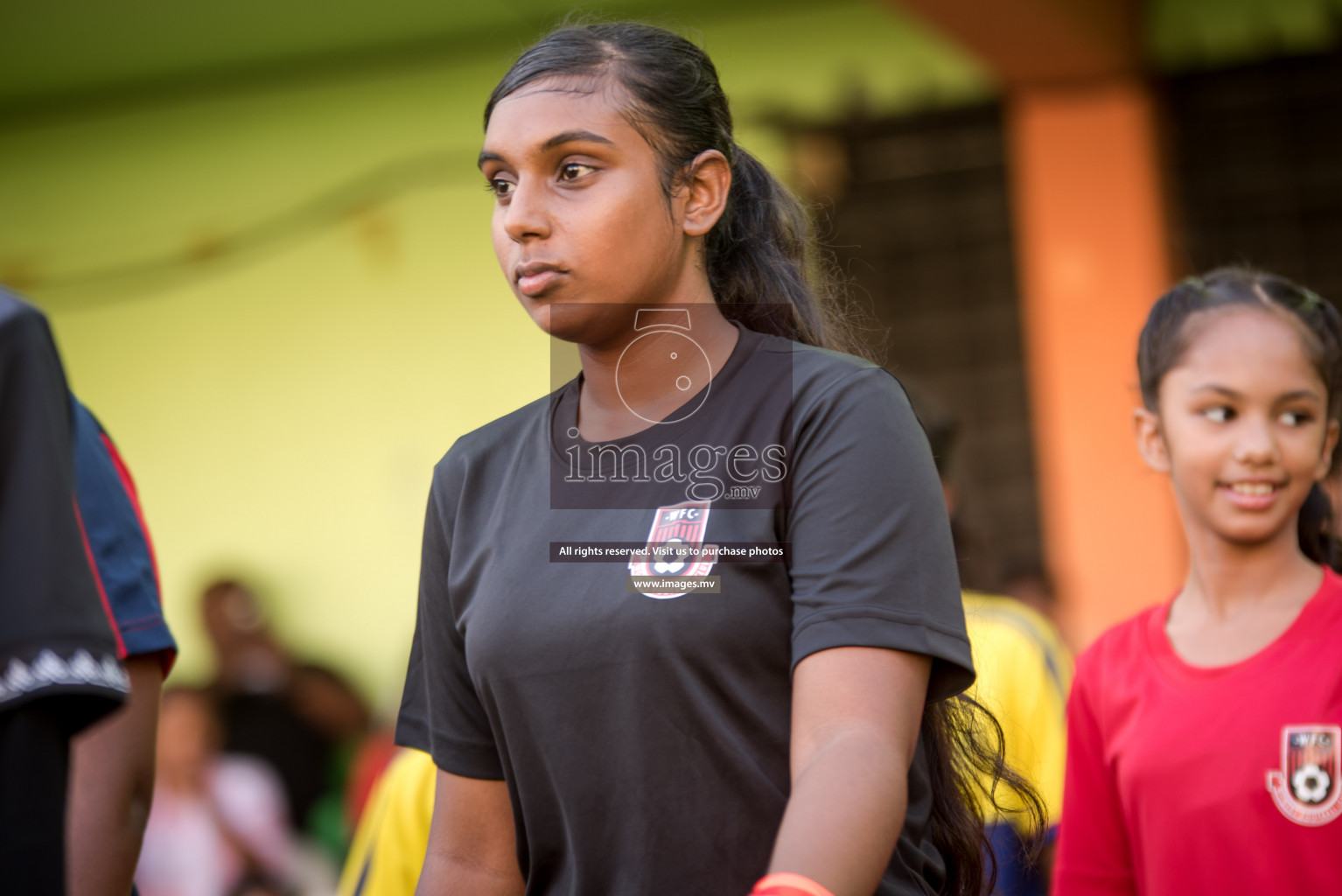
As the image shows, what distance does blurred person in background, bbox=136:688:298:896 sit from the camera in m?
5.59

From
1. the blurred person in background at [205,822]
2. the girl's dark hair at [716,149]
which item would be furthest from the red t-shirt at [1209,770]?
the blurred person in background at [205,822]

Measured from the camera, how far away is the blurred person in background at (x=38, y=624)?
1118 millimetres

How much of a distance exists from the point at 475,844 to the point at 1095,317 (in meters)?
4.26

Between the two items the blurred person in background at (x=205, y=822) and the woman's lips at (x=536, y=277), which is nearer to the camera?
the woman's lips at (x=536, y=277)

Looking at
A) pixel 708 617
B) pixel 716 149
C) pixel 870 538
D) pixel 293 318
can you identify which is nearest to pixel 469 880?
pixel 708 617

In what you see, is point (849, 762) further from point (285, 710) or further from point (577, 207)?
point (285, 710)

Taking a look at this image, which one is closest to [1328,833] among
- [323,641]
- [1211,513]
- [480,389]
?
[1211,513]

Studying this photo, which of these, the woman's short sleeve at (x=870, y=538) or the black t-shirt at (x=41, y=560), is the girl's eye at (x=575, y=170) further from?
the black t-shirt at (x=41, y=560)

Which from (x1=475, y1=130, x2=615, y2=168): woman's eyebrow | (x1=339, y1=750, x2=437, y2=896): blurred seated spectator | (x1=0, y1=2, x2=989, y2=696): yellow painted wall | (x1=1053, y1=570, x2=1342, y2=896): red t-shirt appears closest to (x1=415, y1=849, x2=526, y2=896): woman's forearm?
(x1=339, y1=750, x2=437, y2=896): blurred seated spectator

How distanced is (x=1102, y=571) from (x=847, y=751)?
438 cm

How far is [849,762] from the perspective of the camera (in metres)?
1.38

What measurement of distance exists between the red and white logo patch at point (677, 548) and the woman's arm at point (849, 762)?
146 mm

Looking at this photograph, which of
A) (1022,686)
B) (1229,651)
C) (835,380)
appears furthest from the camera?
(1022,686)

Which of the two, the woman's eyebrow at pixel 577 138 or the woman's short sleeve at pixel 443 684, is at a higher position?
the woman's eyebrow at pixel 577 138
